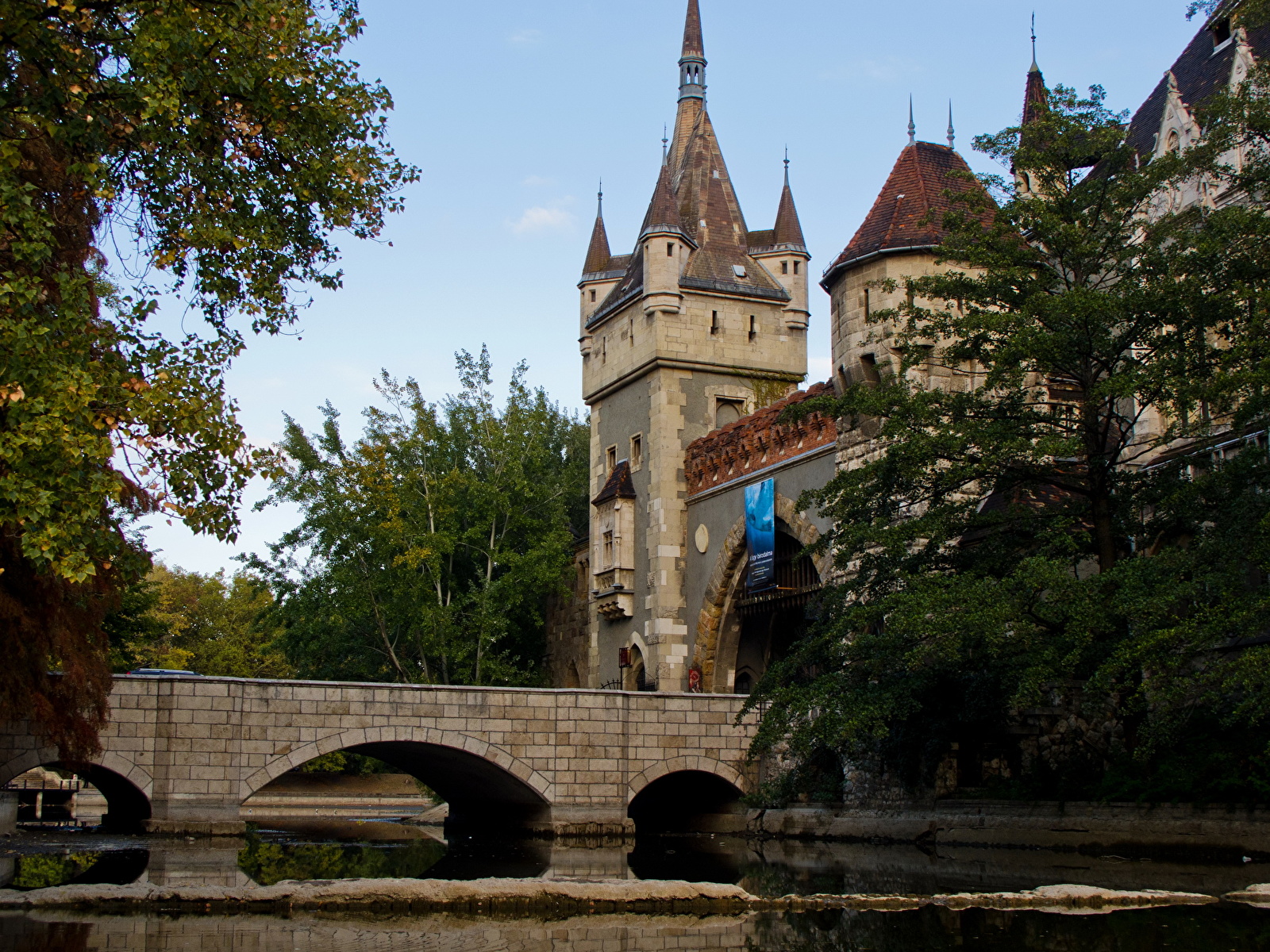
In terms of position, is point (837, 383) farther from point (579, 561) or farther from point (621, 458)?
A: point (579, 561)

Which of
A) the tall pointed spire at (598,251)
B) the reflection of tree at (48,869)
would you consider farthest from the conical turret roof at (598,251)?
the reflection of tree at (48,869)

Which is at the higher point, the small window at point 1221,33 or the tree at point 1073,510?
the small window at point 1221,33

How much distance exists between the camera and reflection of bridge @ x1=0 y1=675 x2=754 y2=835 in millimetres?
21688

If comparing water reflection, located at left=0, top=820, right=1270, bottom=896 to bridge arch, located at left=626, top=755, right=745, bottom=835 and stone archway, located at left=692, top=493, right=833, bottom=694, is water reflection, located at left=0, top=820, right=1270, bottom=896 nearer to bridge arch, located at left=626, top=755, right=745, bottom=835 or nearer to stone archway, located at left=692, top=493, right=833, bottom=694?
bridge arch, located at left=626, top=755, right=745, bottom=835

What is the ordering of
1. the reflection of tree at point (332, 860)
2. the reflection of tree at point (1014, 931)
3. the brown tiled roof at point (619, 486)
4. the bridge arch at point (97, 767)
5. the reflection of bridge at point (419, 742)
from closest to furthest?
1. the reflection of tree at point (1014, 931)
2. the reflection of tree at point (332, 860)
3. the bridge arch at point (97, 767)
4. the reflection of bridge at point (419, 742)
5. the brown tiled roof at point (619, 486)

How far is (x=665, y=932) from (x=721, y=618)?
19.9m

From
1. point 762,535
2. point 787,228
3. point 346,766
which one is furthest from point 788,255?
point 346,766

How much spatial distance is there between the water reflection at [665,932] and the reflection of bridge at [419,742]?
36.8ft

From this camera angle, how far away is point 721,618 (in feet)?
99.1

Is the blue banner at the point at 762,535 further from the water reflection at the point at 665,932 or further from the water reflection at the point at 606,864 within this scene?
the water reflection at the point at 665,932

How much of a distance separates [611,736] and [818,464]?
633 cm

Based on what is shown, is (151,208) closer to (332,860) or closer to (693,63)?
(332,860)

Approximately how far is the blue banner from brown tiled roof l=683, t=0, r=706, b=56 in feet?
51.3

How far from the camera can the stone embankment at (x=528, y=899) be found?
1110 centimetres
